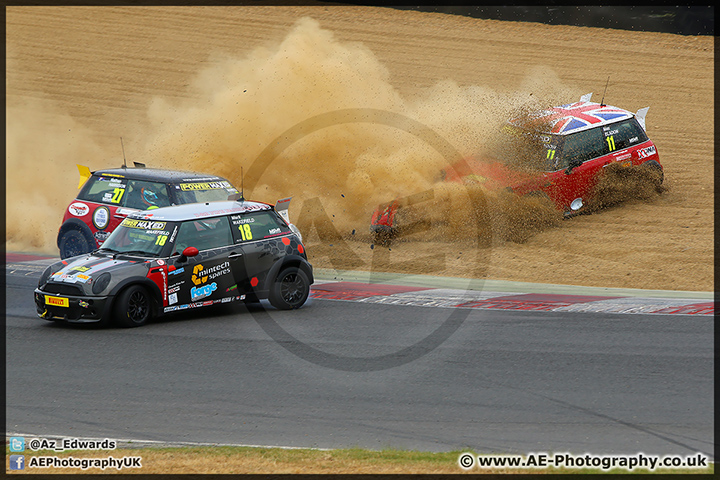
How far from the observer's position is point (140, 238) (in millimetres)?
10539

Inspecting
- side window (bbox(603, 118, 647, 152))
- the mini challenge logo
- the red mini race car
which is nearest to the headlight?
the mini challenge logo

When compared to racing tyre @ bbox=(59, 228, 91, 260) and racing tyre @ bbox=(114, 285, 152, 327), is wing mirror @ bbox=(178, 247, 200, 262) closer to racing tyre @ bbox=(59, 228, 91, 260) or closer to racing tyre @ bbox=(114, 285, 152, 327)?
racing tyre @ bbox=(114, 285, 152, 327)

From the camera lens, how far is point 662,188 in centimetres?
1689

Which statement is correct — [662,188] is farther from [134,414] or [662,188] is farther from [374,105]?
[134,414]

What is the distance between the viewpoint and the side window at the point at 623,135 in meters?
15.5

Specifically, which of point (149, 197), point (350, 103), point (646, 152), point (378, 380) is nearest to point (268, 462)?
point (378, 380)

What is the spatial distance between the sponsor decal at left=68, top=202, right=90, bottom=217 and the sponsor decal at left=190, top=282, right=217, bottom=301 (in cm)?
352

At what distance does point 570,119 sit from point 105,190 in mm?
8461

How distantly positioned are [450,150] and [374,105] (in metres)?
3.35

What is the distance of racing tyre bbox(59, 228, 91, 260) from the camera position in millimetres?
12897

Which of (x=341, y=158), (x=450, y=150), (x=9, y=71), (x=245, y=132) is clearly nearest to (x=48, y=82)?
(x=9, y=71)

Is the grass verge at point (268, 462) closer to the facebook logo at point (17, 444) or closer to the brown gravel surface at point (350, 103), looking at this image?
the facebook logo at point (17, 444)

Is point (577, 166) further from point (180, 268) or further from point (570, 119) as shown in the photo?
point (180, 268)

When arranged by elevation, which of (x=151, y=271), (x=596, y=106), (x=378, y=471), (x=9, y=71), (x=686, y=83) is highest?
(x=9, y=71)
